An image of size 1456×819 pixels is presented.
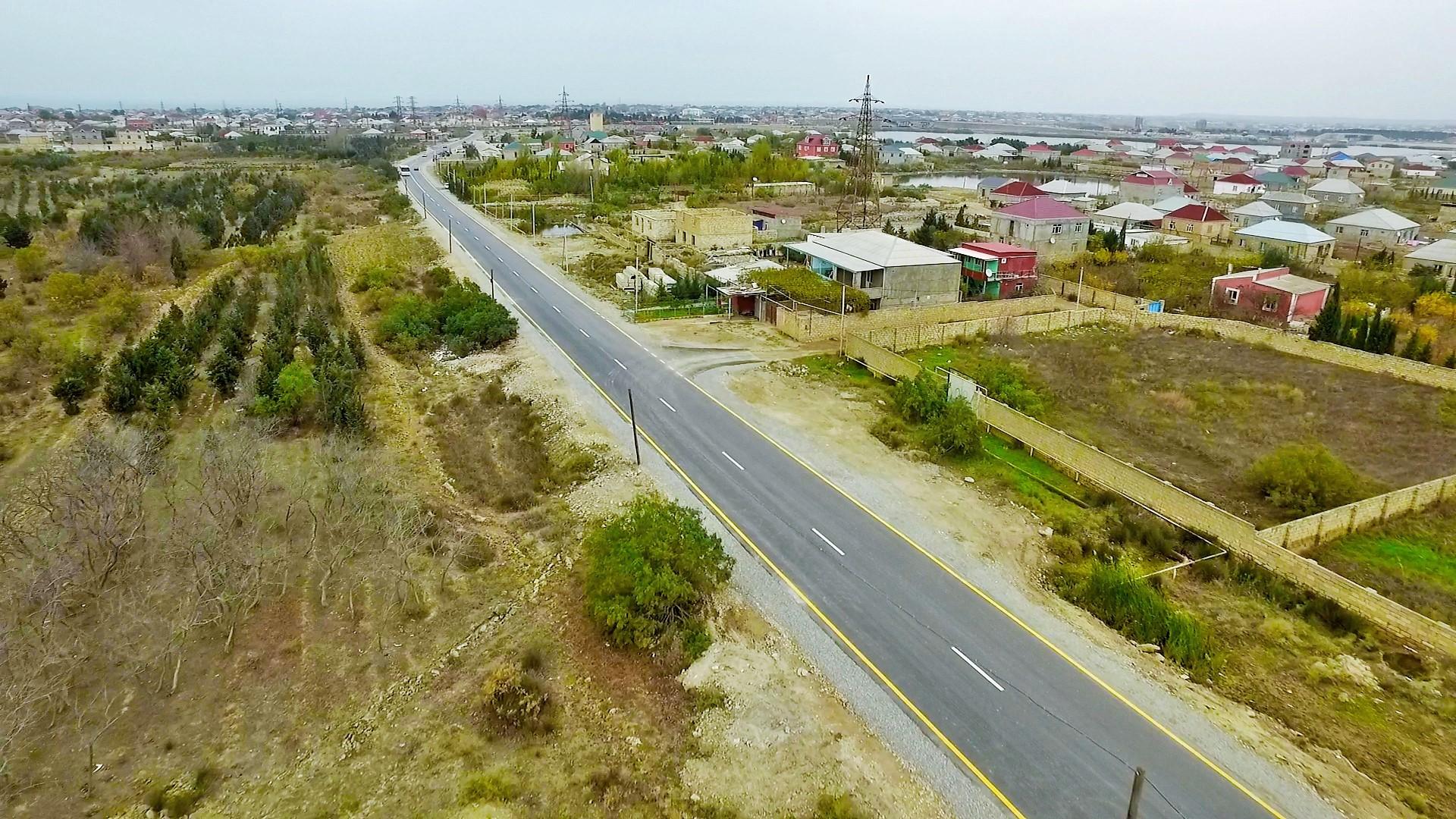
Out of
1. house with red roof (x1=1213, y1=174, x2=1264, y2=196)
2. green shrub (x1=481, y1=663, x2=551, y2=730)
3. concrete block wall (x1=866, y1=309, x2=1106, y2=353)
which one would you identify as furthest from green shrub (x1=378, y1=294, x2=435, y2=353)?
house with red roof (x1=1213, y1=174, x2=1264, y2=196)

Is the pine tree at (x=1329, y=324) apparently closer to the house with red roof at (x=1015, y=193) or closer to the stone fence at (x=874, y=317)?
the stone fence at (x=874, y=317)

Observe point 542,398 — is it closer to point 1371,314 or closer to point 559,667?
point 559,667

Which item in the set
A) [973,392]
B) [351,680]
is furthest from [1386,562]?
[351,680]

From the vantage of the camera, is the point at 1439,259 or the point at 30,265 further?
the point at 1439,259

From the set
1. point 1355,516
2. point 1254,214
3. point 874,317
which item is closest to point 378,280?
point 874,317

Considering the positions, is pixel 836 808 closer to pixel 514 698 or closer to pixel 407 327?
pixel 514 698

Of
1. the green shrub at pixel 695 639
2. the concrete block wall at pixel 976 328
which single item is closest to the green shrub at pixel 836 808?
the green shrub at pixel 695 639
